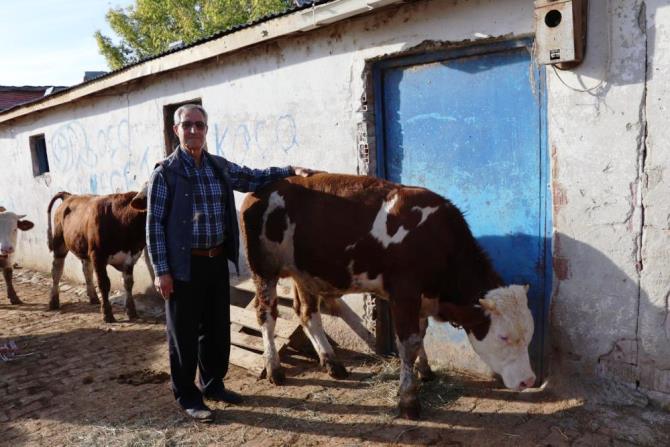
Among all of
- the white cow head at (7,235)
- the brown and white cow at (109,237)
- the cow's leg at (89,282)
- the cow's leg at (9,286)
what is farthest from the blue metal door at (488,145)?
the cow's leg at (9,286)

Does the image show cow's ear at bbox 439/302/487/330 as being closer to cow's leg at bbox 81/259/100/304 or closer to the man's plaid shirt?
the man's plaid shirt

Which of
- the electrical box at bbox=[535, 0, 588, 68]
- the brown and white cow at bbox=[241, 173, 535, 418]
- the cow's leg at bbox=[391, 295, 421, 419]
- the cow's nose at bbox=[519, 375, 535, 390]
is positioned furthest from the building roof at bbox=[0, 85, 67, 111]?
the cow's nose at bbox=[519, 375, 535, 390]

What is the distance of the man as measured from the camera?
4020mm

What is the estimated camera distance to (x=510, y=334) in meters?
3.80

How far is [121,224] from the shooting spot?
7.33m

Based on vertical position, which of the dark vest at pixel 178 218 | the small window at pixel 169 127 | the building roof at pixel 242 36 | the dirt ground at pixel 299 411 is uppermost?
the building roof at pixel 242 36

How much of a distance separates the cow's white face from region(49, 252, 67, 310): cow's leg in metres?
6.76

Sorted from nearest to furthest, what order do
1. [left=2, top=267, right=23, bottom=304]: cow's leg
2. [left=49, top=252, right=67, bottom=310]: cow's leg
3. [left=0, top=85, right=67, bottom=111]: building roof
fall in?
[left=49, top=252, right=67, bottom=310]: cow's leg
[left=2, top=267, right=23, bottom=304]: cow's leg
[left=0, top=85, right=67, bottom=111]: building roof

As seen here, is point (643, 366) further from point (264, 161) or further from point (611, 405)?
point (264, 161)

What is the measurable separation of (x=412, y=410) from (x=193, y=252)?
1973 mm

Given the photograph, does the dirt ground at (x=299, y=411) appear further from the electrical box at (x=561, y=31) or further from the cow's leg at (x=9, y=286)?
the cow's leg at (x=9, y=286)

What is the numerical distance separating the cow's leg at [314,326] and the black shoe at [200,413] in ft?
3.91

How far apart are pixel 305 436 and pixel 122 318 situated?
4360 millimetres

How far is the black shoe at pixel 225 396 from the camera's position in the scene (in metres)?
4.54
